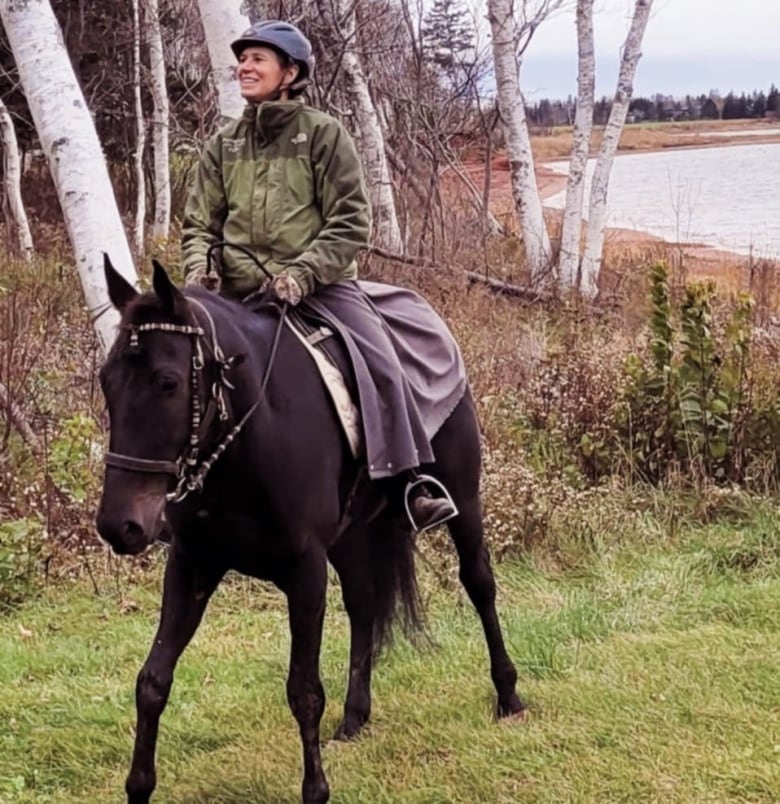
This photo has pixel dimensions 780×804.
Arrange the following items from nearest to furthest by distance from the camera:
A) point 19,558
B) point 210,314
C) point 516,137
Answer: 1. point 210,314
2. point 19,558
3. point 516,137

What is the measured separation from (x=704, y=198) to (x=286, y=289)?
26472 mm

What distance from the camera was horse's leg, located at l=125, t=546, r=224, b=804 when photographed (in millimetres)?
3734

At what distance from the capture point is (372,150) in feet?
42.6

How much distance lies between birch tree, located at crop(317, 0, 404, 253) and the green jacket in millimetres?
8677

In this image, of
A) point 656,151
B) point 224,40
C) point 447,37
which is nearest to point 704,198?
point 447,37

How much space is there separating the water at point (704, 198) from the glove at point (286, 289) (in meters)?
7.80

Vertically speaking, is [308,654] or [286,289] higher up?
[286,289]

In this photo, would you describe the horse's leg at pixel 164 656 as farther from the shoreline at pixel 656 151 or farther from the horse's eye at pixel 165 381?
the shoreline at pixel 656 151

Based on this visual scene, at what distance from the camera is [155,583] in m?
6.37

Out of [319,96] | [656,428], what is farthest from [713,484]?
[319,96]

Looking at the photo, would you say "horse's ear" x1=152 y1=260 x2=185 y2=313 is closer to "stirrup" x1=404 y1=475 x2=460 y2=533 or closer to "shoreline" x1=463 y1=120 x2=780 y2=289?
"stirrup" x1=404 y1=475 x2=460 y2=533

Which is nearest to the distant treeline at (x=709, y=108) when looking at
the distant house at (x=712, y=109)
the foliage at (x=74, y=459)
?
the distant house at (x=712, y=109)

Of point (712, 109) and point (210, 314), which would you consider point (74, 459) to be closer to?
point (210, 314)

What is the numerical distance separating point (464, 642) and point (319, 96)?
353 inches
